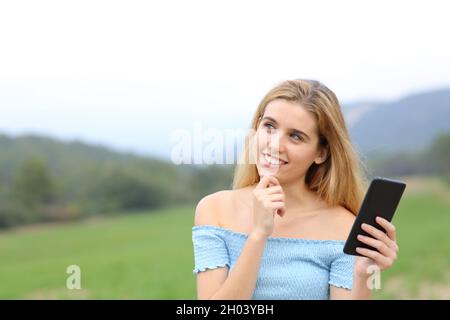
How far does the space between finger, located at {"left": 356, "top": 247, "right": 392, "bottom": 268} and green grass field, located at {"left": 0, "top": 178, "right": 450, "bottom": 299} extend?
694cm

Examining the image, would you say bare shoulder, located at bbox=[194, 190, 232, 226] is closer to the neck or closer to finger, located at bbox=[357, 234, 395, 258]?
the neck

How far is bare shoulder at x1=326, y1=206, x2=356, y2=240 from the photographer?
7.64 feet

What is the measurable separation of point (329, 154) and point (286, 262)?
1.56 ft

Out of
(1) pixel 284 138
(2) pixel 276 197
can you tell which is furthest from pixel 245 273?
(1) pixel 284 138

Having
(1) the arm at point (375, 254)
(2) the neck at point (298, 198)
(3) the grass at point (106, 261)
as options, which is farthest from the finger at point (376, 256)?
(3) the grass at point (106, 261)

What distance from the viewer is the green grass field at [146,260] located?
10.4m

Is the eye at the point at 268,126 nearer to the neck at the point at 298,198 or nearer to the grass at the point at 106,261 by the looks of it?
the neck at the point at 298,198

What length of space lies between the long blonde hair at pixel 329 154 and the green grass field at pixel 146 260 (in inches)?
255

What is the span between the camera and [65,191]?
163 feet

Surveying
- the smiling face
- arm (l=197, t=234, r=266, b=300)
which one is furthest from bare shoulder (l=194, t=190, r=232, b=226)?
arm (l=197, t=234, r=266, b=300)

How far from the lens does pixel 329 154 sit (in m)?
2.44

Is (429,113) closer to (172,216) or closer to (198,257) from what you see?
(172,216)
